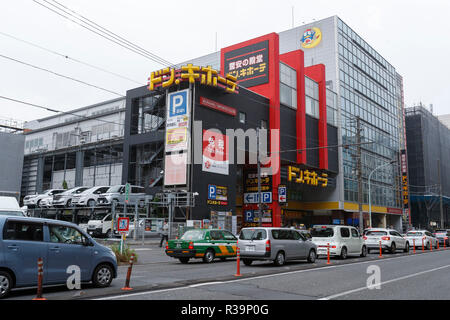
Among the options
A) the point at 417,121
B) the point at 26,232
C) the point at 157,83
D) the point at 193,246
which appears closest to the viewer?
the point at 26,232

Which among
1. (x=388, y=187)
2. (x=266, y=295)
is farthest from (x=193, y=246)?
(x=388, y=187)

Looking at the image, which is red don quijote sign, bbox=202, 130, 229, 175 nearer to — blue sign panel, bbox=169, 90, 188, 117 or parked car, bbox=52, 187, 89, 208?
blue sign panel, bbox=169, 90, 188, 117

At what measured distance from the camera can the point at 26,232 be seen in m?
9.24

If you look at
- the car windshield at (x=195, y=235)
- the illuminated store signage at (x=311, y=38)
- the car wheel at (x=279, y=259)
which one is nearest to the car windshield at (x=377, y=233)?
the car wheel at (x=279, y=259)

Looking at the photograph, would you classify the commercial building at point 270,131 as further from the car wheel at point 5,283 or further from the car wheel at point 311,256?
the car wheel at point 5,283

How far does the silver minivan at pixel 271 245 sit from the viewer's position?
16391 mm

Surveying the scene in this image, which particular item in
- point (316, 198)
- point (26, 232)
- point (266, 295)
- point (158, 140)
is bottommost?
point (266, 295)

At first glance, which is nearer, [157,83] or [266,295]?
[266,295]

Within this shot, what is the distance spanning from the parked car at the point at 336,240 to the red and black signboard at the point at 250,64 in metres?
25.5

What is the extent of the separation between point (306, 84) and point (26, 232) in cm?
4477

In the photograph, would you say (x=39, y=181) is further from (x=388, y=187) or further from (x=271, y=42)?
(x=388, y=187)

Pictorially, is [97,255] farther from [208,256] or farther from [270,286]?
[208,256]

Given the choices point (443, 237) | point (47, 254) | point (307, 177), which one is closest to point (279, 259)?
point (47, 254)
